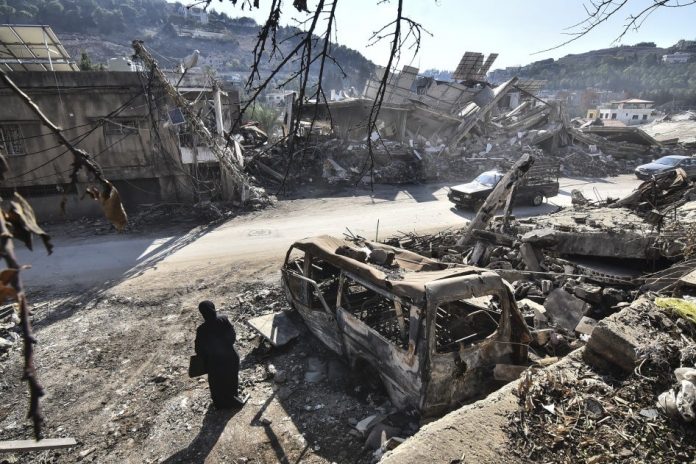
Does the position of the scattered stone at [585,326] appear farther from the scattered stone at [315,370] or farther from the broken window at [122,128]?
the broken window at [122,128]

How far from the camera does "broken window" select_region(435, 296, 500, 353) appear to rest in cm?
505

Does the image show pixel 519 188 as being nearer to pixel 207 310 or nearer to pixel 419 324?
pixel 419 324

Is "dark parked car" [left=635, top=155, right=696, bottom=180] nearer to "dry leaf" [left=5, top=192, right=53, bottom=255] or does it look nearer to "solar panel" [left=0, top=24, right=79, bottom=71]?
"dry leaf" [left=5, top=192, right=53, bottom=255]

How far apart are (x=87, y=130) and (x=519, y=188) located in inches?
651

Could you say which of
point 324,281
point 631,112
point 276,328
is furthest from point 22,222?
point 631,112

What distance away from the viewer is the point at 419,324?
4.20 m

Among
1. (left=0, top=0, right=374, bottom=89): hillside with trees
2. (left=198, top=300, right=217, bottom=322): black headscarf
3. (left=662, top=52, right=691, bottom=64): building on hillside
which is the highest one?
(left=0, top=0, right=374, bottom=89): hillside with trees

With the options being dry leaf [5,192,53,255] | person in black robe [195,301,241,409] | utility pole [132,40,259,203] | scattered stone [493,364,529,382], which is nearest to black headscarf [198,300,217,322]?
person in black robe [195,301,241,409]

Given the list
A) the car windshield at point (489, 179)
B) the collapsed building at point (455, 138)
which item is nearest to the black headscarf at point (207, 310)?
the car windshield at point (489, 179)

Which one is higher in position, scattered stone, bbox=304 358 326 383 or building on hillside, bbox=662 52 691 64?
building on hillside, bbox=662 52 691 64

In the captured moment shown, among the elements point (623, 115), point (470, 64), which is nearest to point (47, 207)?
point (470, 64)

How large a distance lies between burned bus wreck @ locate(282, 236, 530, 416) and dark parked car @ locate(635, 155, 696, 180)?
796 inches

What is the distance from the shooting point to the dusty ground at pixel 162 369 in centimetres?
473

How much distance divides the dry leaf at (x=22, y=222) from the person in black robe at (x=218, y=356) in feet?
13.1
